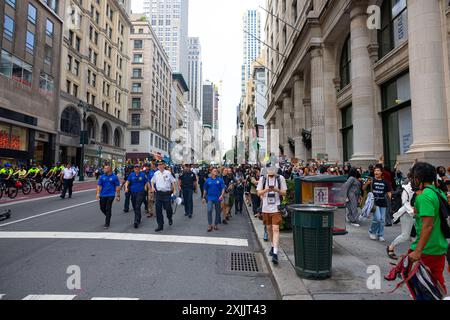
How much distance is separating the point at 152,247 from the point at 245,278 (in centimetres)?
257

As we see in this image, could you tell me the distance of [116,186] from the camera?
9141 mm

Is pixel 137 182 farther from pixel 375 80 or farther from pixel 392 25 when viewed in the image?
pixel 392 25

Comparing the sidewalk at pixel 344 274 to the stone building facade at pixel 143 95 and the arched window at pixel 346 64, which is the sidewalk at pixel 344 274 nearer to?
the arched window at pixel 346 64

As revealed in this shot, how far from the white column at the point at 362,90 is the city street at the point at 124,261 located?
8.47 metres

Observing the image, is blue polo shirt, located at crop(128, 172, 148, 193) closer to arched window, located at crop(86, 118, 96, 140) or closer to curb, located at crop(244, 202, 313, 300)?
curb, located at crop(244, 202, 313, 300)

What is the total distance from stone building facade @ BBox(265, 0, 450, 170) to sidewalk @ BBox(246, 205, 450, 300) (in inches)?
194

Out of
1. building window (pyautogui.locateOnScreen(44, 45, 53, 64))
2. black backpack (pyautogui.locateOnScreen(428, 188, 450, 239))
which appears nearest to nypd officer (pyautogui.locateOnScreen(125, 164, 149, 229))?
black backpack (pyautogui.locateOnScreen(428, 188, 450, 239))

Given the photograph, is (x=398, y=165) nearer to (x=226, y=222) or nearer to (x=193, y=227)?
(x=226, y=222)

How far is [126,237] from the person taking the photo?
7.41 meters

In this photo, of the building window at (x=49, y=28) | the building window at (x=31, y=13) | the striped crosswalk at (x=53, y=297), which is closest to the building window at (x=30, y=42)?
the building window at (x=31, y=13)

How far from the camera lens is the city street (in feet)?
13.7

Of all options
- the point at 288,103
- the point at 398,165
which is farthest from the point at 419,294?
the point at 288,103

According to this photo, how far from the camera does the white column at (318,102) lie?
19844 mm
